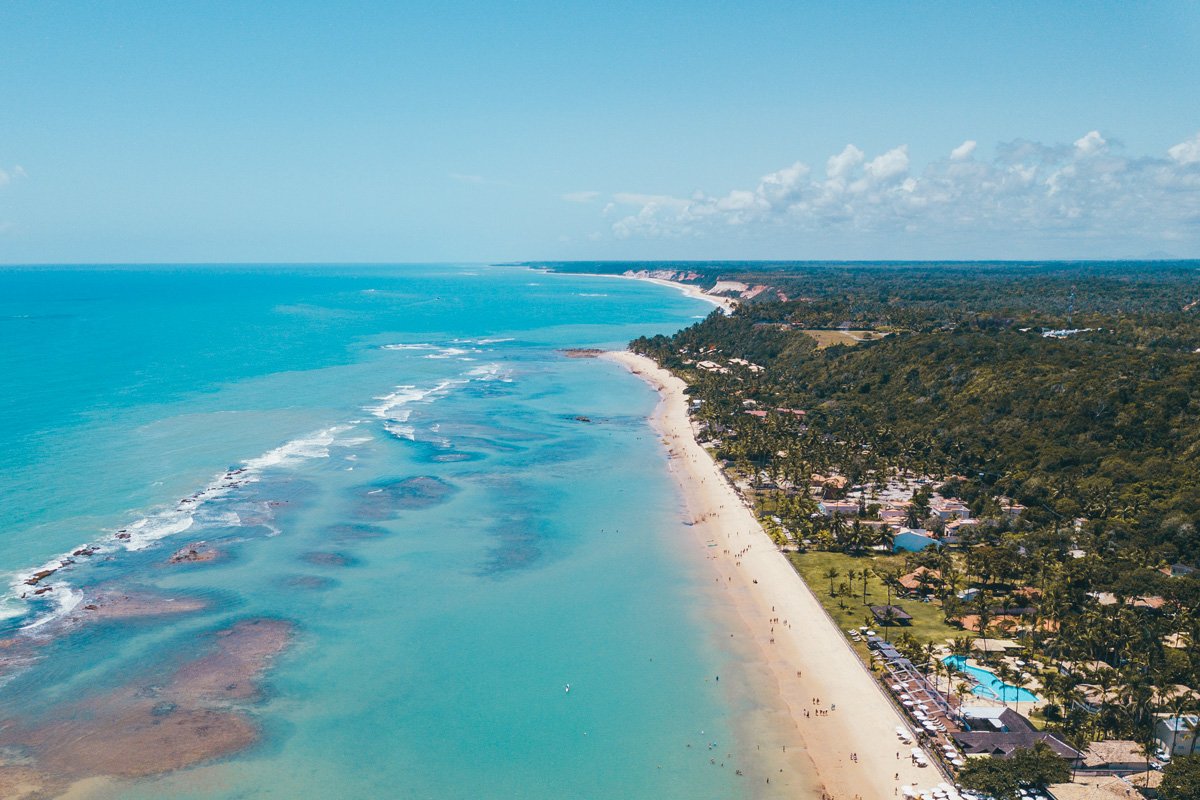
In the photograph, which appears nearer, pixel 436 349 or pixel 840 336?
pixel 840 336

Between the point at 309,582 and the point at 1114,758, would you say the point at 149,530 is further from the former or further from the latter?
the point at 1114,758

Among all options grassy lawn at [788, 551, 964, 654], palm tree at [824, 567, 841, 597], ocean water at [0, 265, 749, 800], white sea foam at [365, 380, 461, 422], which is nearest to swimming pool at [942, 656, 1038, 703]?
grassy lawn at [788, 551, 964, 654]

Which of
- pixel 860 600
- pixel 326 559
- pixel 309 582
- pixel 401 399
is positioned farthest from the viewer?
pixel 401 399

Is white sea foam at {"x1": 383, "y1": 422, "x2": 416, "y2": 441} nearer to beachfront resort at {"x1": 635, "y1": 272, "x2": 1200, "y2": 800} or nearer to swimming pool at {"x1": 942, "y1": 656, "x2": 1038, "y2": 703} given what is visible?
beachfront resort at {"x1": 635, "y1": 272, "x2": 1200, "y2": 800}

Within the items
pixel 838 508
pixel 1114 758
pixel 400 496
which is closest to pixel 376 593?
pixel 400 496

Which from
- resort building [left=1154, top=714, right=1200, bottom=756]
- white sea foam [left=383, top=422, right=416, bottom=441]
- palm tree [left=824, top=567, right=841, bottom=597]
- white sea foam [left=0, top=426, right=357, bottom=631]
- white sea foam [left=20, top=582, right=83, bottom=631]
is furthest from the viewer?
white sea foam [left=383, top=422, right=416, bottom=441]

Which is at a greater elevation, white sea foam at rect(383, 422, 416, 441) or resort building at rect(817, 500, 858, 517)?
white sea foam at rect(383, 422, 416, 441)
